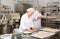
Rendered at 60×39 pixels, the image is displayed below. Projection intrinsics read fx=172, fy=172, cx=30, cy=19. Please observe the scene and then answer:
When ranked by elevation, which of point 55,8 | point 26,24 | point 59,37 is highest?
point 55,8

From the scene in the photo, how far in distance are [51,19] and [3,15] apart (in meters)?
1.61

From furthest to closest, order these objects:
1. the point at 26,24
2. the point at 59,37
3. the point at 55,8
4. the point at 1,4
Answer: the point at 1,4 < the point at 55,8 < the point at 26,24 < the point at 59,37

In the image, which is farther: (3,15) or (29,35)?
(3,15)

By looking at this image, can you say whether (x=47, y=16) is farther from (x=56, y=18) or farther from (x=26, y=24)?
(x=26, y=24)

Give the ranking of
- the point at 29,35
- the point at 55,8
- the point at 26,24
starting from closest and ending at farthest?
the point at 29,35 → the point at 26,24 → the point at 55,8

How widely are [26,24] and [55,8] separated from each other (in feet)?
4.76

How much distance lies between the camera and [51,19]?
490 centimetres

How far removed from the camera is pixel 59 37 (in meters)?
3.89

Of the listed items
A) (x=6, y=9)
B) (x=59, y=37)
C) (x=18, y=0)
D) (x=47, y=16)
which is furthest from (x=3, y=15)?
(x=59, y=37)

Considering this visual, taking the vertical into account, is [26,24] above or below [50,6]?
below

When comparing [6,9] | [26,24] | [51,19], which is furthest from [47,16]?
[6,9]

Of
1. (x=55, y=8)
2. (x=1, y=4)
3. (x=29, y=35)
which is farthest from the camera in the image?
(x=1, y=4)

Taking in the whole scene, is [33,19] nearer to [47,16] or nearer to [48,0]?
[47,16]

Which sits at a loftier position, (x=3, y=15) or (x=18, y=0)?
(x=18, y=0)
